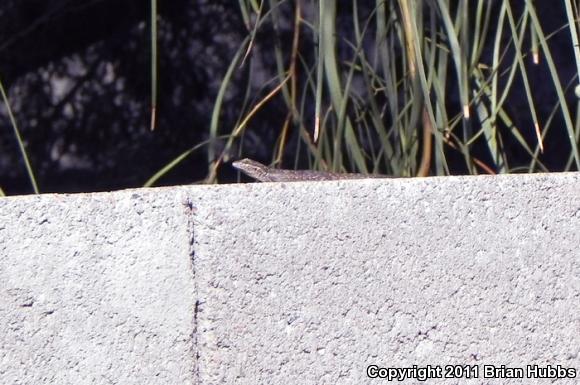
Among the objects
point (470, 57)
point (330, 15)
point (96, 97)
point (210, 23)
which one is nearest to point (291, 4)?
point (210, 23)

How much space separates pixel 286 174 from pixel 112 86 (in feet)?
2.91

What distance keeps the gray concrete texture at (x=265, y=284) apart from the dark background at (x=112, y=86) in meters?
1.27

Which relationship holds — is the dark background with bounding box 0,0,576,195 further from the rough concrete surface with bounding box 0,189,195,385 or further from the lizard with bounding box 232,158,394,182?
the rough concrete surface with bounding box 0,189,195,385

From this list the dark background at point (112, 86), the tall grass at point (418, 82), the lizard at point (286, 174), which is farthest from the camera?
the dark background at point (112, 86)

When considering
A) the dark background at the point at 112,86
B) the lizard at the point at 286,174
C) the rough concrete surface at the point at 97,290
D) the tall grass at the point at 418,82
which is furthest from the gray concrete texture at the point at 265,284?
the dark background at the point at 112,86

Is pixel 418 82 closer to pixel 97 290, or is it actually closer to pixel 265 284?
pixel 265 284

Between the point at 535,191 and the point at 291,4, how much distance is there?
4.35 feet

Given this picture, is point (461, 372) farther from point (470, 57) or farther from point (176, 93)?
point (176, 93)

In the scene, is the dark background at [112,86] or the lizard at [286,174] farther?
the dark background at [112,86]

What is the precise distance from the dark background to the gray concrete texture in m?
1.27

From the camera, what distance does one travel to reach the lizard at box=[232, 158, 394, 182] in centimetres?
143

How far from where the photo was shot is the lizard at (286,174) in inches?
56.1

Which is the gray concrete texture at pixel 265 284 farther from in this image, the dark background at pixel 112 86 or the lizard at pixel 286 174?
the dark background at pixel 112 86

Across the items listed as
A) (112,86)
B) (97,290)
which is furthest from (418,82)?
(112,86)
